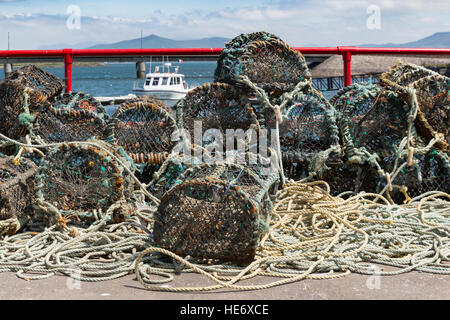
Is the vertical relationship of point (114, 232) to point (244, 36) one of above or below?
below

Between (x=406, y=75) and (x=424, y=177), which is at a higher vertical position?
(x=406, y=75)

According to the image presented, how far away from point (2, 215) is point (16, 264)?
539mm

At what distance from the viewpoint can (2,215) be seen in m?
3.26

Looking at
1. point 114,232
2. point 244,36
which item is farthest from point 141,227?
point 244,36

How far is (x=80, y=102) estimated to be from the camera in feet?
14.2

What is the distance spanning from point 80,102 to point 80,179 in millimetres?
1121

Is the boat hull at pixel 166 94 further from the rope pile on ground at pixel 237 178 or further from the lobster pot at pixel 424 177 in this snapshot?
the lobster pot at pixel 424 177

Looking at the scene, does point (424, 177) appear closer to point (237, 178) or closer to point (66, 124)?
point (237, 178)

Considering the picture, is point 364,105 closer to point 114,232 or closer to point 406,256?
point 406,256

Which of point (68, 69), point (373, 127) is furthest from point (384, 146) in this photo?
point (68, 69)

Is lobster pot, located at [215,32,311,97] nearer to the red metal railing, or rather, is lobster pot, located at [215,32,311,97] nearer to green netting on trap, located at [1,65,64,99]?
the red metal railing

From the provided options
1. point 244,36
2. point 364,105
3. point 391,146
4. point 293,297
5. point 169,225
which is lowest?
point 293,297

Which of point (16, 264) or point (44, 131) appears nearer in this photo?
point (16, 264)

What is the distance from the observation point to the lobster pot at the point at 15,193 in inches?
128
